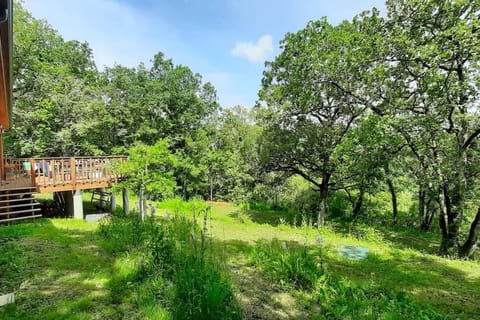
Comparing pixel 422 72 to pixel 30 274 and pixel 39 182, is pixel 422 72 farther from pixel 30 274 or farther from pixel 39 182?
pixel 39 182

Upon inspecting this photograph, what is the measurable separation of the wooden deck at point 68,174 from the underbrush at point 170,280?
14.8 feet

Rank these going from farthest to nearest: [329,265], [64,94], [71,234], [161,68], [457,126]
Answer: [161,68] → [64,94] → [457,126] → [71,234] → [329,265]

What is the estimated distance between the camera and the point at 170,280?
3.78 meters

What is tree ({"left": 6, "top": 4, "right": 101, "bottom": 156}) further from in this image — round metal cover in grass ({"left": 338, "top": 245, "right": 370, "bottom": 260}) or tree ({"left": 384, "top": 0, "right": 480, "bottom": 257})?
tree ({"left": 384, "top": 0, "right": 480, "bottom": 257})

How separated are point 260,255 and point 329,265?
168cm

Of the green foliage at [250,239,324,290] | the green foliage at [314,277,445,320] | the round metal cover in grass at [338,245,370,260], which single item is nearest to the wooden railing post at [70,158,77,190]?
the green foliage at [250,239,324,290]

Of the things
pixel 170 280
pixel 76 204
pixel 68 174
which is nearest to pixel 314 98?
pixel 170 280

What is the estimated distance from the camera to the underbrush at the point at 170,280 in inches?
112

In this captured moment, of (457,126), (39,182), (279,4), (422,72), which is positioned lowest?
(39,182)

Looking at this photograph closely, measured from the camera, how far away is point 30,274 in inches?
166

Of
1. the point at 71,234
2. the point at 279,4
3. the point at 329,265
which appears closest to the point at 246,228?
the point at 329,265

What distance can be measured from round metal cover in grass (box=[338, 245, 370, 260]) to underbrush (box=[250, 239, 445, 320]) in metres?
2.69

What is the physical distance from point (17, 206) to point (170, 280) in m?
6.56

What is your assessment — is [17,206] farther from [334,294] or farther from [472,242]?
[472,242]
